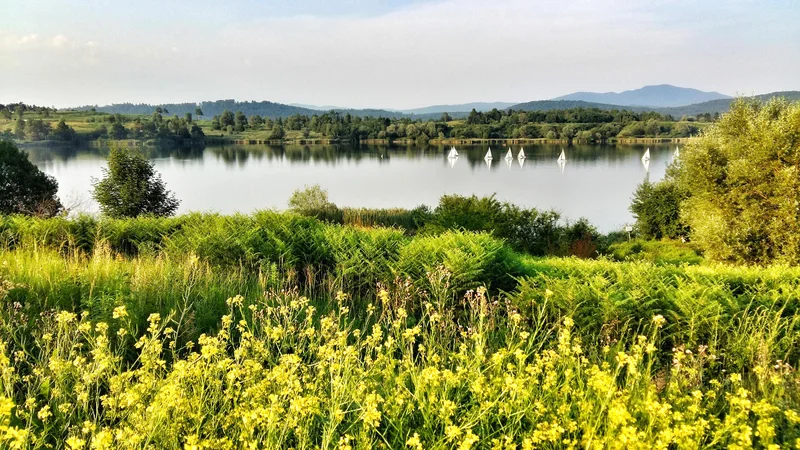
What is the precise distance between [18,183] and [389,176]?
3598 cm

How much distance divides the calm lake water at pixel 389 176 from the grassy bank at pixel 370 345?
1751 cm

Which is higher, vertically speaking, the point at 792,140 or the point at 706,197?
the point at 792,140

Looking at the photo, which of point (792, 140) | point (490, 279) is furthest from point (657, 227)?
point (490, 279)

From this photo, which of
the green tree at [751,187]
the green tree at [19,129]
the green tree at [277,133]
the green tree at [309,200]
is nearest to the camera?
the green tree at [751,187]

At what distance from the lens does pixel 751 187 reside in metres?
11.5

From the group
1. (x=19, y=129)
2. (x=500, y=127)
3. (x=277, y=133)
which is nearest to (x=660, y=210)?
(x=500, y=127)

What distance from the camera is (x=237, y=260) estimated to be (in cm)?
617

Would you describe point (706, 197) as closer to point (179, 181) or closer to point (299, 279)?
point (299, 279)

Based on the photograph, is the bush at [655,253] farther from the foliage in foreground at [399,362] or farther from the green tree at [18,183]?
the green tree at [18,183]

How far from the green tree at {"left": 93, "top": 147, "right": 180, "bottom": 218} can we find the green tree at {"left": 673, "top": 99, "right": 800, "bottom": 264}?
16276 millimetres

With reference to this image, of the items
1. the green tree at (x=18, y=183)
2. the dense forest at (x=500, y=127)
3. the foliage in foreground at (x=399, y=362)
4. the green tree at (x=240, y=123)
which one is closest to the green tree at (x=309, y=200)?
the green tree at (x=18, y=183)

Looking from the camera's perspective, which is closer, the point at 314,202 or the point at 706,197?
the point at 706,197

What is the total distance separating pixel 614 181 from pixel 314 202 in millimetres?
33727

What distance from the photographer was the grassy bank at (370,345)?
2.12m
